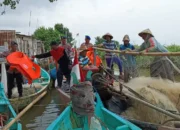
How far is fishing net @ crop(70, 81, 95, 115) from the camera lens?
3.91 meters

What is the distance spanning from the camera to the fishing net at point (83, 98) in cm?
391

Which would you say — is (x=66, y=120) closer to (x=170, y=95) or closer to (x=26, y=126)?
(x=170, y=95)

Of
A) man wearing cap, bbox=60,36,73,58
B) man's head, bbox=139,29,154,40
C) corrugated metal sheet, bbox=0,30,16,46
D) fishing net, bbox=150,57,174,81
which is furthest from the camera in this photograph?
corrugated metal sheet, bbox=0,30,16,46

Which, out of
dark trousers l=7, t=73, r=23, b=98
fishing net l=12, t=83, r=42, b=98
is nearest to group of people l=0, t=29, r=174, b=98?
dark trousers l=7, t=73, r=23, b=98

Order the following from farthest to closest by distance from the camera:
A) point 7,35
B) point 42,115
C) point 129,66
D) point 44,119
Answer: point 7,35
point 42,115
point 44,119
point 129,66

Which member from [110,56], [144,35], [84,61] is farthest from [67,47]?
[144,35]

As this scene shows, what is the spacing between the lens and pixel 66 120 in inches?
170

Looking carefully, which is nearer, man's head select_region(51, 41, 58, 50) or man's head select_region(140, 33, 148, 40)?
man's head select_region(140, 33, 148, 40)

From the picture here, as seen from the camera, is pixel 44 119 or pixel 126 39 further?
pixel 44 119

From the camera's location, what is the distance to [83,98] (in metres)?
3.92

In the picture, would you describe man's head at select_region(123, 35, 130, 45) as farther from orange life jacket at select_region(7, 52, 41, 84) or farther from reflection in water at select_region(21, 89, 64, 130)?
reflection in water at select_region(21, 89, 64, 130)

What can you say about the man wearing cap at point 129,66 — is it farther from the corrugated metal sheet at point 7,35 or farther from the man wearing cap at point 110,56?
the corrugated metal sheet at point 7,35

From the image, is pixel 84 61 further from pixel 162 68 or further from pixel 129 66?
pixel 162 68


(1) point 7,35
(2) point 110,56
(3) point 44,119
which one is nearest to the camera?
(2) point 110,56
